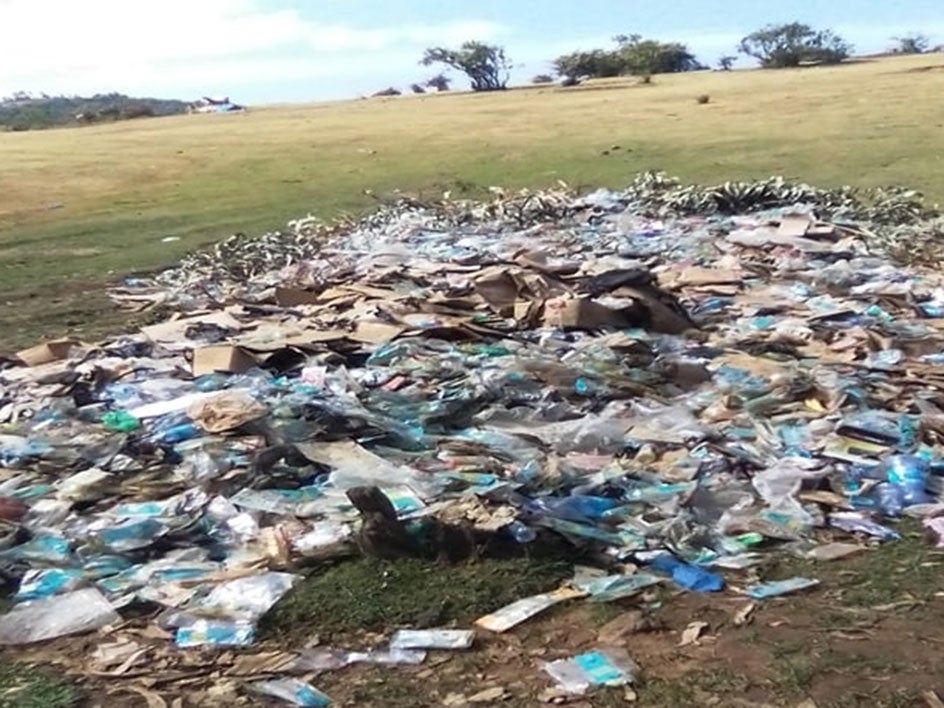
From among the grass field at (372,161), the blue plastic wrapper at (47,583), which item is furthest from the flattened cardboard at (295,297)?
the blue plastic wrapper at (47,583)

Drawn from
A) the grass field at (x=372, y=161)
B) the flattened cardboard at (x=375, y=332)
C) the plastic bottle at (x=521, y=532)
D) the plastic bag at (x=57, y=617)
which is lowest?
the grass field at (x=372, y=161)

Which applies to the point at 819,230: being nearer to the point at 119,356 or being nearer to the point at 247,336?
the point at 247,336

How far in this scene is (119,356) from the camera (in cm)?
626

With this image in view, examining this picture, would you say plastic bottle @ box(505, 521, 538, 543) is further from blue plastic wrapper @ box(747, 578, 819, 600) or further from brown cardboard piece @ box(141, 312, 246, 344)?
→ brown cardboard piece @ box(141, 312, 246, 344)

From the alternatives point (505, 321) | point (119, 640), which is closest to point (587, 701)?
point (119, 640)

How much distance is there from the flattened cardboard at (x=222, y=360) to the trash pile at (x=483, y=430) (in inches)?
0.5

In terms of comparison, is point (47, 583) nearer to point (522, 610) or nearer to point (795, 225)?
point (522, 610)

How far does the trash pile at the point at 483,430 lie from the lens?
12.3 feet

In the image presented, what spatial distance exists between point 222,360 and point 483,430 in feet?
4.96

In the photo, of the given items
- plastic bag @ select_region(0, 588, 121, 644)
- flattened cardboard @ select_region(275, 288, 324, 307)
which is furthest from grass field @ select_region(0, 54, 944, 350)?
plastic bag @ select_region(0, 588, 121, 644)

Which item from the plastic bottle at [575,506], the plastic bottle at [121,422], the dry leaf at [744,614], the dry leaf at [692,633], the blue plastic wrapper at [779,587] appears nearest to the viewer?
the dry leaf at [692,633]

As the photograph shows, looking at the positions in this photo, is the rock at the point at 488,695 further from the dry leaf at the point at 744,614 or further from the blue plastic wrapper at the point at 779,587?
the blue plastic wrapper at the point at 779,587

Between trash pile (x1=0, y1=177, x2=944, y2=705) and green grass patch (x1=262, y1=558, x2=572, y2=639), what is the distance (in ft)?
0.25

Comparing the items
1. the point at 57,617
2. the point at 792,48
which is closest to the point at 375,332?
the point at 57,617
